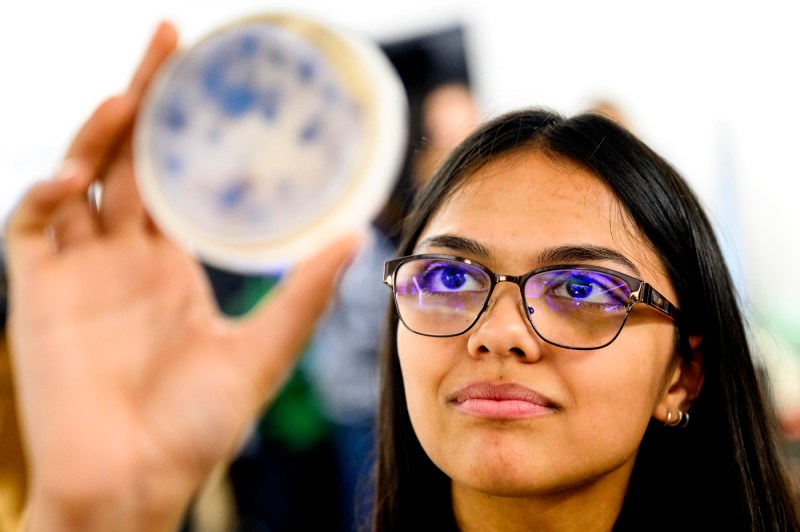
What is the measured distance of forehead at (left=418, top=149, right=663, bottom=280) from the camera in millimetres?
1009

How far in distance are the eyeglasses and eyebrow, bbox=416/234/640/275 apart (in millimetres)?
19

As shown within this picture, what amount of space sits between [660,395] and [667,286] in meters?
0.15

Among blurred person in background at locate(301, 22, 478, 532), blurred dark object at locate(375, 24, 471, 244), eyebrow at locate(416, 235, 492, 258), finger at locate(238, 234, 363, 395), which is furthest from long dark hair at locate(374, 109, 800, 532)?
blurred dark object at locate(375, 24, 471, 244)

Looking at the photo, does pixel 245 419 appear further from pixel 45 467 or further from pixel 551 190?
pixel 551 190

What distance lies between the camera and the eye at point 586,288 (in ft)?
A: 3.24

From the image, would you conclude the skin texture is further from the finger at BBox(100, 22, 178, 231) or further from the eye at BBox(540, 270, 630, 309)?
the finger at BBox(100, 22, 178, 231)

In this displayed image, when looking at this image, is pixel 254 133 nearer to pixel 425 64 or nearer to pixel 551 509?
pixel 551 509

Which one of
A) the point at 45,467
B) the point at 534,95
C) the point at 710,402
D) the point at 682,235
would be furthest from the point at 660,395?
the point at 534,95

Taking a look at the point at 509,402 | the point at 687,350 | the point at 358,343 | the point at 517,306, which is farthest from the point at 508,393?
the point at 358,343

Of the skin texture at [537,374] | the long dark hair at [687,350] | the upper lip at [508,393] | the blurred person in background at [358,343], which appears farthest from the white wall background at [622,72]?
the upper lip at [508,393]

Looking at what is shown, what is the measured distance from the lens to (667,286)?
3.54 ft

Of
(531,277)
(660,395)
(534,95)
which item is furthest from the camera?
(534,95)

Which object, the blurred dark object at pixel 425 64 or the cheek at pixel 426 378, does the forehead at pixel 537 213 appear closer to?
the cheek at pixel 426 378

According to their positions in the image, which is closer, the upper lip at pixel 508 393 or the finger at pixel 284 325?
the upper lip at pixel 508 393
